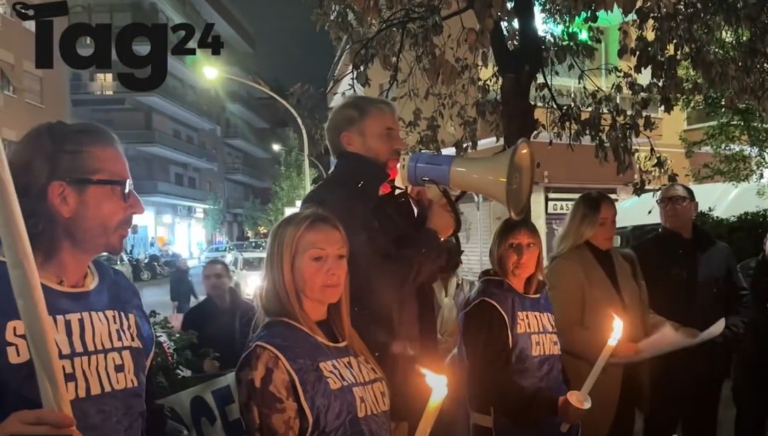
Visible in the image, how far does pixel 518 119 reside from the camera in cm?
386

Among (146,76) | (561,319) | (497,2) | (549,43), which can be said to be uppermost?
(549,43)

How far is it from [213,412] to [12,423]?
1.62 metres

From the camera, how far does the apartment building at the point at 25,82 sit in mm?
1702

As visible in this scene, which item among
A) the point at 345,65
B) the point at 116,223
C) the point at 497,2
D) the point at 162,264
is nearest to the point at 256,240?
the point at 345,65

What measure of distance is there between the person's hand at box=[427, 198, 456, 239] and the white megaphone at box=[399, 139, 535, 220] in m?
0.08

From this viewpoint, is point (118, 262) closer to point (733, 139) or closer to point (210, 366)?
point (210, 366)

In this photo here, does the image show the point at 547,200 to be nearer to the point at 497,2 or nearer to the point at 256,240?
the point at 256,240

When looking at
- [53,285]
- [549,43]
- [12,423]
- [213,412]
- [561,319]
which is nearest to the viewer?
[12,423]

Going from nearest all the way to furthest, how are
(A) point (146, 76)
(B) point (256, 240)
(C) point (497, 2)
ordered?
(A) point (146, 76) → (C) point (497, 2) → (B) point (256, 240)

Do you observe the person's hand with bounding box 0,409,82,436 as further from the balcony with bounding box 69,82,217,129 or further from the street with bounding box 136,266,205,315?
the street with bounding box 136,266,205,315

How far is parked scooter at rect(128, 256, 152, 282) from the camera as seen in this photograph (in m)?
2.69

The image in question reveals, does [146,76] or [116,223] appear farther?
[146,76]

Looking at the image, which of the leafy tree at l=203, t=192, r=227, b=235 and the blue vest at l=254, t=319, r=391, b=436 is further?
the leafy tree at l=203, t=192, r=227, b=235

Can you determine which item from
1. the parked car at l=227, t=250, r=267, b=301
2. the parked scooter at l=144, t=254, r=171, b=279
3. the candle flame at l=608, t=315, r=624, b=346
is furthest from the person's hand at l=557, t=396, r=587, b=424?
the parked car at l=227, t=250, r=267, b=301
